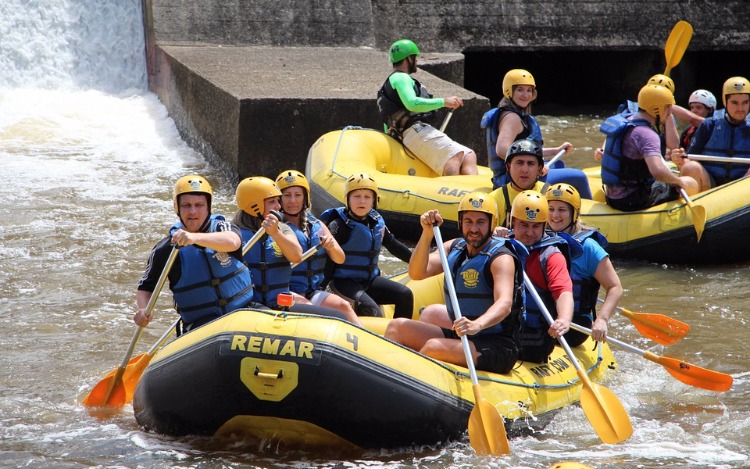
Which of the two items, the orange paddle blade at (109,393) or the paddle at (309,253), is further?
the paddle at (309,253)

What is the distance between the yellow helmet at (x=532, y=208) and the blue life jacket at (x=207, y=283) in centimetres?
133

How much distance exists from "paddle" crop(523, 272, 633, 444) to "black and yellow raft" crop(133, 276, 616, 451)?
1.13ft

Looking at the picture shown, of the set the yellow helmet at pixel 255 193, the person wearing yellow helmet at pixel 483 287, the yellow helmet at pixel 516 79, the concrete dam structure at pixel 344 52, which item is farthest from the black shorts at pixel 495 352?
the concrete dam structure at pixel 344 52

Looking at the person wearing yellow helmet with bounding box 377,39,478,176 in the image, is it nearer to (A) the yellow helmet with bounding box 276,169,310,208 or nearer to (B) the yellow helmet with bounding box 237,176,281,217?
(A) the yellow helmet with bounding box 276,169,310,208

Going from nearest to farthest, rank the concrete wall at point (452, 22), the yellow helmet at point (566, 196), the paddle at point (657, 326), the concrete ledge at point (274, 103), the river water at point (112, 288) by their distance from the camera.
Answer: the river water at point (112, 288), the yellow helmet at point (566, 196), the paddle at point (657, 326), the concrete ledge at point (274, 103), the concrete wall at point (452, 22)

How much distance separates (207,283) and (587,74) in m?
12.8

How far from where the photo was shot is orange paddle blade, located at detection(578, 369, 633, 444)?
492cm

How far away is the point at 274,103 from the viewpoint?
10.1 m

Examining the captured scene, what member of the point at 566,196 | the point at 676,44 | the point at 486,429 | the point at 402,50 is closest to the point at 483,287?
the point at 486,429

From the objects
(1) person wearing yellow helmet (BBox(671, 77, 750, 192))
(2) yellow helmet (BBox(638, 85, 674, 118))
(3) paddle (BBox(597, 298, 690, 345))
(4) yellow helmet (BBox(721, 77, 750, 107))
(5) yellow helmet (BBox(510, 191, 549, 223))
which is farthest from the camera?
(1) person wearing yellow helmet (BBox(671, 77, 750, 192))

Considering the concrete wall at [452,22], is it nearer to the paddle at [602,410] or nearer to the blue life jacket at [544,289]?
the blue life jacket at [544,289]

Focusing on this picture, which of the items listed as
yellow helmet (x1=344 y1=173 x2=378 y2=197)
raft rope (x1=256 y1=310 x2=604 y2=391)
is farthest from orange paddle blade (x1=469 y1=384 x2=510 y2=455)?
yellow helmet (x1=344 y1=173 x2=378 y2=197)

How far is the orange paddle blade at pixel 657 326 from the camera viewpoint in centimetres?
611

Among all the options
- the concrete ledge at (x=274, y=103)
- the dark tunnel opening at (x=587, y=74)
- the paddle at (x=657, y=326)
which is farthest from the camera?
the dark tunnel opening at (x=587, y=74)
